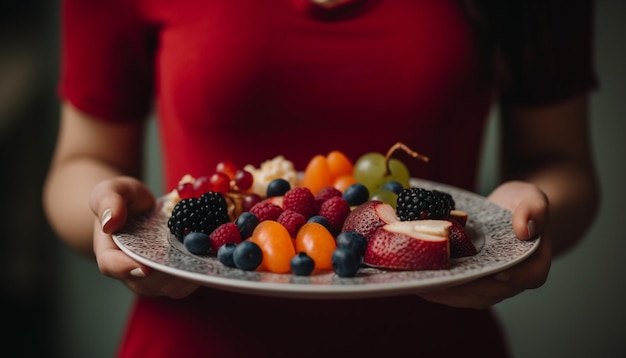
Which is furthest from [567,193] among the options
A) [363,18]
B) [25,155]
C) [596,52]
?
[25,155]

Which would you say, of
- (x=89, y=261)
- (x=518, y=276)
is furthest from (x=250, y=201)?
(x=89, y=261)

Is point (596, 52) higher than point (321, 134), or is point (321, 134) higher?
point (596, 52)

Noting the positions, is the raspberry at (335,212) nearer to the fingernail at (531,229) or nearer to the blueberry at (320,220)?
the blueberry at (320,220)

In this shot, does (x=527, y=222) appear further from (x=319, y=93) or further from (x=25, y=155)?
(x=25, y=155)

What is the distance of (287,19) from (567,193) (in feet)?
1.71

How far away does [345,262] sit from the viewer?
62 cm

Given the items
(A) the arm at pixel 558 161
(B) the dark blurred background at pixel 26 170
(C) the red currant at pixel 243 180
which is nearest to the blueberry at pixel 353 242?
(C) the red currant at pixel 243 180

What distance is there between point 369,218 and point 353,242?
0.07m

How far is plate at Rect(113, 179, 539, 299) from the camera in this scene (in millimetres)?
575

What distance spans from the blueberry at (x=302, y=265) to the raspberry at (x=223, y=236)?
113mm

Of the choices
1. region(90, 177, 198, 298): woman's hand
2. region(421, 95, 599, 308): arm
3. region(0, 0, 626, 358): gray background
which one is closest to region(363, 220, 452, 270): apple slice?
region(90, 177, 198, 298): woman's hand

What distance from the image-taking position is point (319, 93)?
0.95 meters

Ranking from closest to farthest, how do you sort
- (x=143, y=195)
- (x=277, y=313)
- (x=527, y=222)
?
(x=527, y=222), (x=143, y=195), (x=277, y=313)

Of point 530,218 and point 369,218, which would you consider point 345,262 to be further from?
point 530,218
